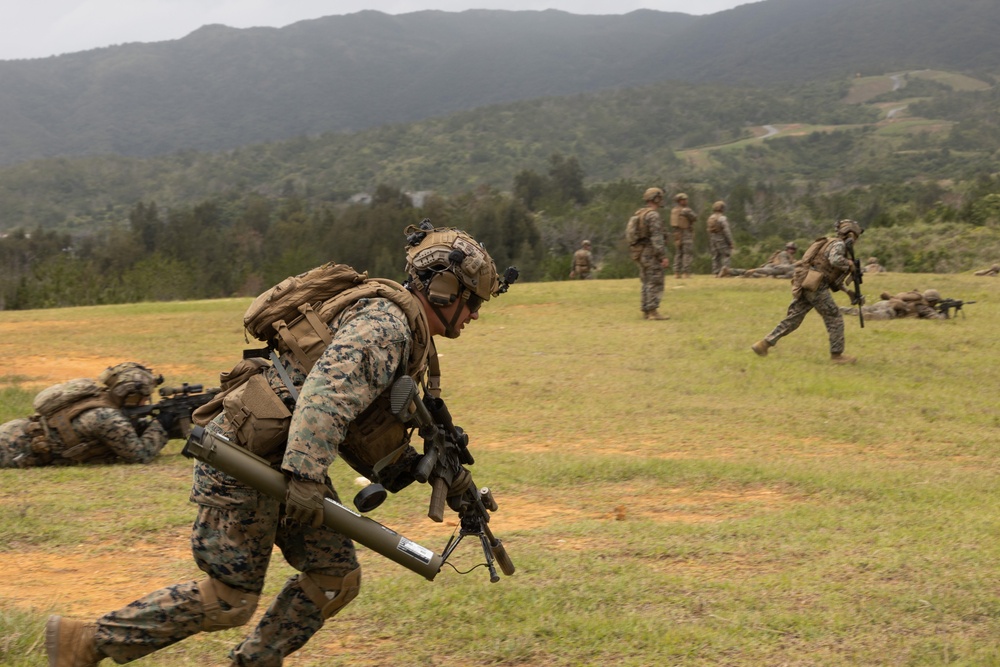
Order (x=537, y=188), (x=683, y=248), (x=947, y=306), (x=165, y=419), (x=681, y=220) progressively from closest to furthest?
(x=165, y=419) < (x=947, y=306) < (x=681, y=220) < (x=683, y=248) < (x=537, y=188)

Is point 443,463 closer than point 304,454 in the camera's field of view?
No

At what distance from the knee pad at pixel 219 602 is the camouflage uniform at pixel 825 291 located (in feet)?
35.1

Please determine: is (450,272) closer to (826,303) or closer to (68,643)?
(68,643)

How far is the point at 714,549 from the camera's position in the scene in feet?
21.2

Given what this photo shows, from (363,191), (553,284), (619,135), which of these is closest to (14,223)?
(363,191)

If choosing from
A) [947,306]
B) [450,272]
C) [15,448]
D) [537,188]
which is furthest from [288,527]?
A: [537,188]

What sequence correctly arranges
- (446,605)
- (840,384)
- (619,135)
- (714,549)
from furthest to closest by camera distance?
(619,135)
(840,384)
(714,549)
(446,605)

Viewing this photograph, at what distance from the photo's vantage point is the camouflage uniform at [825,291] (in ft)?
43.8

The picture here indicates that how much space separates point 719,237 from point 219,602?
69.5ft

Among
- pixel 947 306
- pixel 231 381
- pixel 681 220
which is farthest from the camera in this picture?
pixel 681 220

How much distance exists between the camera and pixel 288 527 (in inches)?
165

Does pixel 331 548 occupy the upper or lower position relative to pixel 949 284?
upper

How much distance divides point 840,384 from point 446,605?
8.60m

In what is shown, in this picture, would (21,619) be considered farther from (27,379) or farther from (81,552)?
(27,379)
